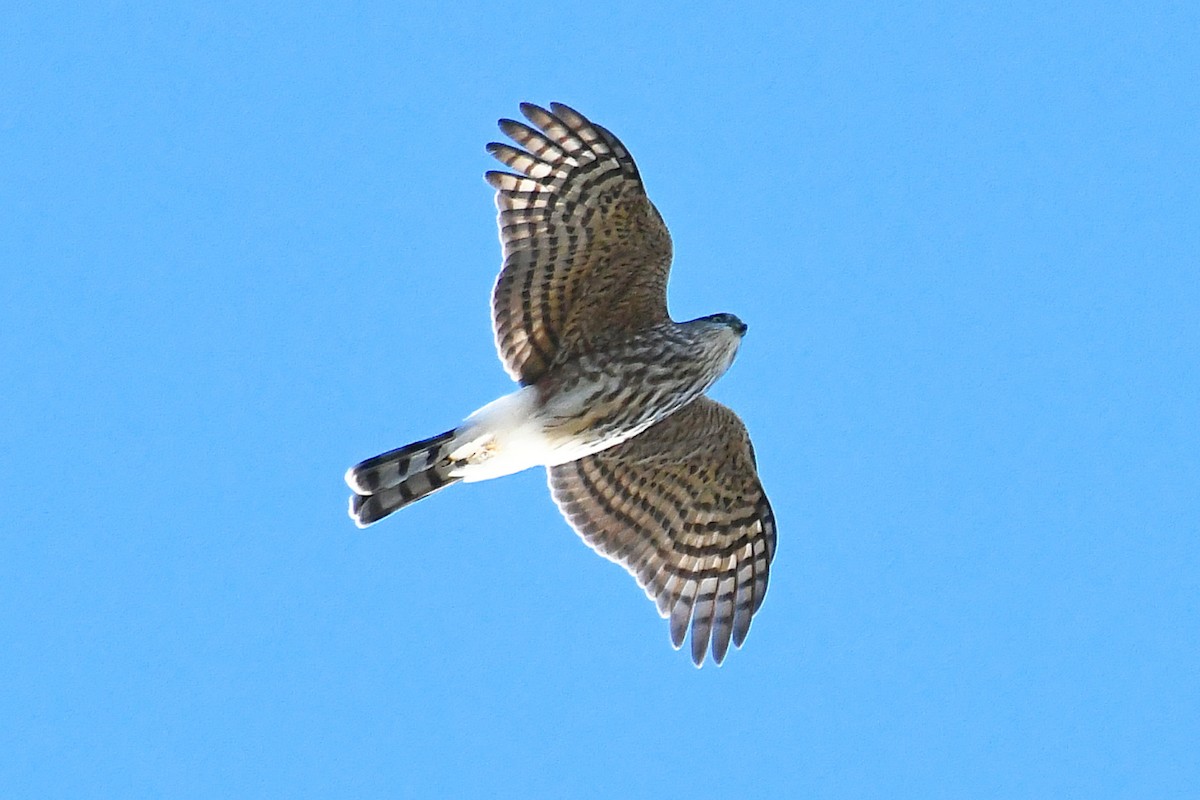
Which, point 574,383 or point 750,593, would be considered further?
point 750,593

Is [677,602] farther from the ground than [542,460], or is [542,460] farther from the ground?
[542,460]

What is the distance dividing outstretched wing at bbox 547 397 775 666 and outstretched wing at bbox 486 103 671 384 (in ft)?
3.38

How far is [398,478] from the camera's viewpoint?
36.0 ft

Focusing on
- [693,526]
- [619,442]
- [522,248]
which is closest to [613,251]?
[522,248]

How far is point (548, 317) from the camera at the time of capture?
11.2 m

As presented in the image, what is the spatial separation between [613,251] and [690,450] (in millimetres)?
1654

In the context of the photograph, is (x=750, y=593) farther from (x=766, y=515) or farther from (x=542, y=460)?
(x=542, y=460)

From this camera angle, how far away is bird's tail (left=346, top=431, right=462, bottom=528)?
10.9m

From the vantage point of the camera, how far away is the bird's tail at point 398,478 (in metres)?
10.9

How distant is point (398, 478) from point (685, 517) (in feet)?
7.10

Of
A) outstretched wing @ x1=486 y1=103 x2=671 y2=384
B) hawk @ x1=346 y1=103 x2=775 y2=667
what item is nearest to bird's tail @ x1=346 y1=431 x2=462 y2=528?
hawk @ x1=346 y1=103 x2=775 y2=667

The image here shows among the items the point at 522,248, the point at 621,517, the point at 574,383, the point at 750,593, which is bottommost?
the point at 750,593

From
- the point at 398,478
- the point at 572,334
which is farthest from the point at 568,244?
the point at 398,478

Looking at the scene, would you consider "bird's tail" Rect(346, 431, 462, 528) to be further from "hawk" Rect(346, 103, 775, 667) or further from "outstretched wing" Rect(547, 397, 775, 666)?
"outstretched wing" Rect(547, 397, 775, 666)
